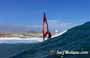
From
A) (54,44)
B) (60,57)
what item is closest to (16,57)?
(54,44)

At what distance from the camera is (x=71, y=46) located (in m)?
Answer: 9.78

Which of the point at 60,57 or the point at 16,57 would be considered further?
the point at 16,57

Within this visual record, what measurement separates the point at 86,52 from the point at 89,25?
1616mm

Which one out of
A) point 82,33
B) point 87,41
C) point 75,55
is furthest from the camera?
point 82,33

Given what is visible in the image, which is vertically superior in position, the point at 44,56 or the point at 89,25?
the point at 89,25

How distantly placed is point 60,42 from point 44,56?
25.5 inches

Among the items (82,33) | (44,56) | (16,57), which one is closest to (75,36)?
(82,33)

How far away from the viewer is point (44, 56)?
9.95 metres

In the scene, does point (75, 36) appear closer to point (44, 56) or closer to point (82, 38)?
point (82, 38)

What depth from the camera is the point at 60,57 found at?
902 centimetres

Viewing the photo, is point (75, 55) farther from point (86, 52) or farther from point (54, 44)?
point (54, 44)

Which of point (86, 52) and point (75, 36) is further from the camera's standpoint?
point (75, 36)

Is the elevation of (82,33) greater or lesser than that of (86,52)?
greater

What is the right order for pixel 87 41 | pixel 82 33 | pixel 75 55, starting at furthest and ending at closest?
pixel 82 33
pixel 87 41
pixel 75 55
